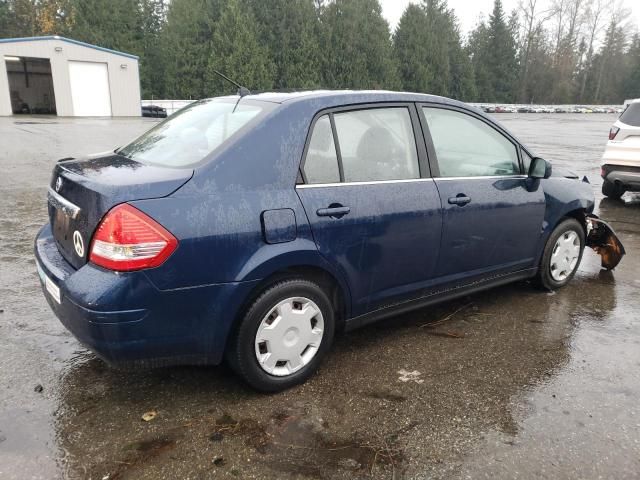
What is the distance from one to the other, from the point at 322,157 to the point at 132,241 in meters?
1.17

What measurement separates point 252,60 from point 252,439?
47.4 m

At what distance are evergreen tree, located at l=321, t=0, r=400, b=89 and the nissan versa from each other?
48404 millimetres

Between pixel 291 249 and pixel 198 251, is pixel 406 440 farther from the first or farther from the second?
pixel 198 251

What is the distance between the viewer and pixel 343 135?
3.14m

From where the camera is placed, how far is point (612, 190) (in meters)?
9.10

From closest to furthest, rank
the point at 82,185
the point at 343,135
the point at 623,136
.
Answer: the point at 82,185 → the point at 343,135 → the point at 623,136

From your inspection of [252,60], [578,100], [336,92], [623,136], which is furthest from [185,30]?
[578,100]

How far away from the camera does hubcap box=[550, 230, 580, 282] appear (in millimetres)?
4523

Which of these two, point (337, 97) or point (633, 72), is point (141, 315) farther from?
point (633, 72)

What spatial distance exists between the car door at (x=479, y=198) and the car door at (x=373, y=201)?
14 centimetres

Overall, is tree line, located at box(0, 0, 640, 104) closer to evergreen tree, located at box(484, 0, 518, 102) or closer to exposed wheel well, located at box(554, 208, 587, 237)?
evergreen tree, located at box(484, 0, 518, 102)

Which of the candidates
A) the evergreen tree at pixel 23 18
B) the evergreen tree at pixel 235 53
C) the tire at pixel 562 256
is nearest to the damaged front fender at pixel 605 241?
the tire at pixel 562 256

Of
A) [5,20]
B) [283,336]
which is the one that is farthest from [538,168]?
[5,20]

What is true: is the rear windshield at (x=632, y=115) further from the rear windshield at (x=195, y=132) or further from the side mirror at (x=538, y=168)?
the rear windshield at (x=195, y=132)
